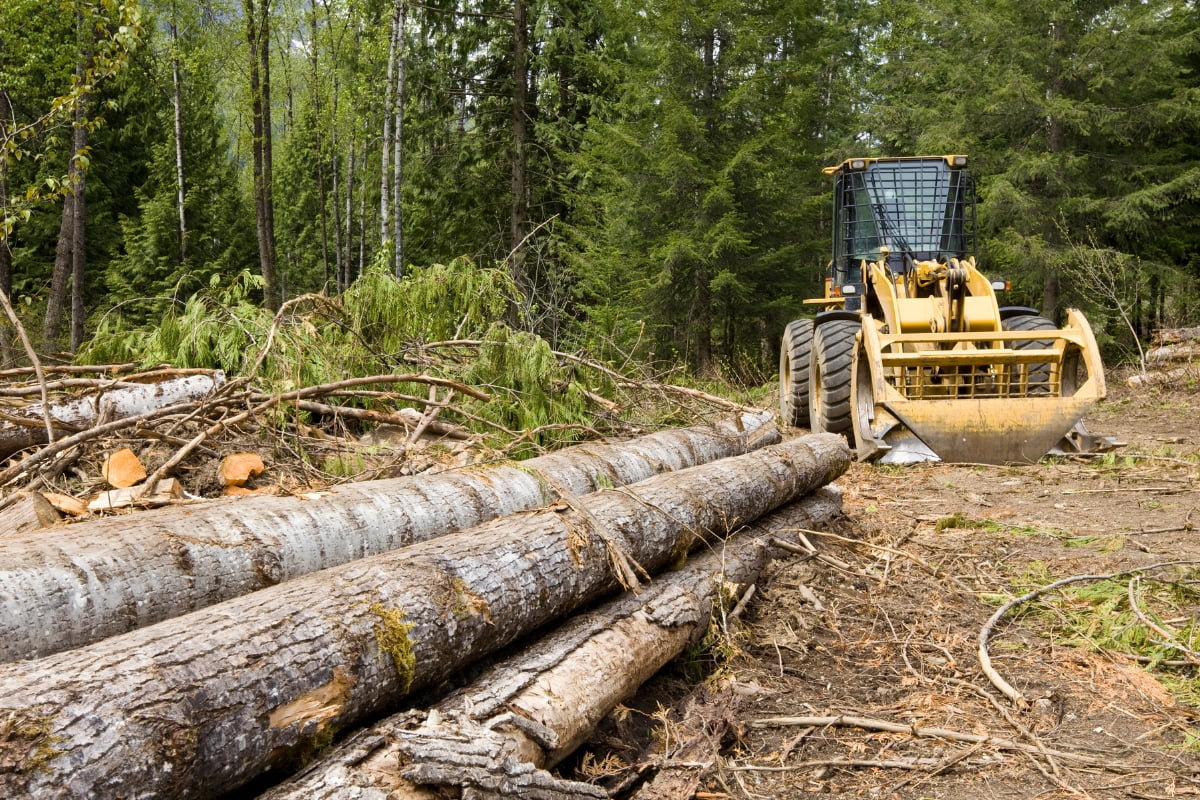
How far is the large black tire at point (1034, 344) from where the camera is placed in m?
8.65

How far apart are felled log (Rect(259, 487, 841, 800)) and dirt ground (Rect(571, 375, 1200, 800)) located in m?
0.21

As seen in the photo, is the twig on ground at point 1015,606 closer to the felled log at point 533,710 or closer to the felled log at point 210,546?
the felled log at point 533,710

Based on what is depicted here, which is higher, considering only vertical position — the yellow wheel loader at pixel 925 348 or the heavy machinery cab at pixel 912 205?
the heavy machinery cab at pixel 912 205

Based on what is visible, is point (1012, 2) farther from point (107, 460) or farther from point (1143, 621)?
point (107, 460)

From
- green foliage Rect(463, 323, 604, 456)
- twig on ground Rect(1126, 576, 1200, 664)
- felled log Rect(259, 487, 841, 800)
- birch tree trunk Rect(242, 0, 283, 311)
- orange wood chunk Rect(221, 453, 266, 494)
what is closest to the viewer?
felled log Rect(259, 487, 841, 800)

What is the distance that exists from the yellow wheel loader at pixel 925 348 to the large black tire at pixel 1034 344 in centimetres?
2

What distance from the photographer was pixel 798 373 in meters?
10.3

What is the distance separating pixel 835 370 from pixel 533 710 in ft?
22.2

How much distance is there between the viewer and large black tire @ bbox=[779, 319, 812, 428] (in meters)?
10.3

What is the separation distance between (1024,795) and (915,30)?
90.1ft

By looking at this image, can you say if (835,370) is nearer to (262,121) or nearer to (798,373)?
(798,373)

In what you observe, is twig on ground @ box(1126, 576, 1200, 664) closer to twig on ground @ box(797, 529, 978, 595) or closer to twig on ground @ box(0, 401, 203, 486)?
twig on ground @ box(797, 529, 978, 595)

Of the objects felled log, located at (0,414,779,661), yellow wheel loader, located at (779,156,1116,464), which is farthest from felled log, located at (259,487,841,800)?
yellow wheel loader, located at (779,156,1116,464)

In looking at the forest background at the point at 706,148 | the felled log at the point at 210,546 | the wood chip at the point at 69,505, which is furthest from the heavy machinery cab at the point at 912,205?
the wood chip at the point at 69,505
